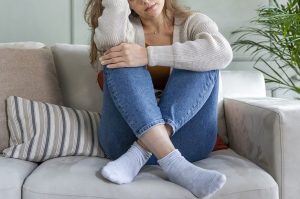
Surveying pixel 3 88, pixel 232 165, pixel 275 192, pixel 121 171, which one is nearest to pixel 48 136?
pixel 3 88

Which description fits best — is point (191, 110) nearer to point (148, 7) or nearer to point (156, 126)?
point (156, 126)

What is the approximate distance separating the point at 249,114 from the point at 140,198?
0.57m

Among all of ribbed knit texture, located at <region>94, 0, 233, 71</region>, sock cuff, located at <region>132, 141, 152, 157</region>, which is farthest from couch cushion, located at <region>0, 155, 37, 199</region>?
ribbed knit texture, located at <region>94, 0, 233, 71</region>

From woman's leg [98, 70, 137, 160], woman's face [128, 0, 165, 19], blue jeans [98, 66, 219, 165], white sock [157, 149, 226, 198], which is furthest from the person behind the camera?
woman's face [128, 0, 165, 19]

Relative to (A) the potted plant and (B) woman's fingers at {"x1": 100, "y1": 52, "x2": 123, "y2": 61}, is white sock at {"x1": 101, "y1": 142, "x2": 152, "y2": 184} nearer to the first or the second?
(B) woman's fingers at {"x1": 100, "y1": 52, "x2": 123, "y2": 61}

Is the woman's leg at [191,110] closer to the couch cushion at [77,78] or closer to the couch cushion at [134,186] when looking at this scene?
the couch cushion at [134,186]

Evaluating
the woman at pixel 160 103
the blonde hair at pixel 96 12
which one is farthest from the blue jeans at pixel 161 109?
the blonde hair at pixel 96 12

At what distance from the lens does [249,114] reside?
Answer: 153cm

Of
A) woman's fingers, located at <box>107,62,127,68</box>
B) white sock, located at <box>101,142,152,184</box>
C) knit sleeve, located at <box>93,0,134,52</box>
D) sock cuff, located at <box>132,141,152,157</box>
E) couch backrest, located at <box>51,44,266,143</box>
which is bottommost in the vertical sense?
white sock, located at <box>101,142,152,184</box>

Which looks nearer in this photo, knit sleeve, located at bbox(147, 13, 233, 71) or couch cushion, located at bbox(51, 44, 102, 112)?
knit sleeve, located at bbox(147, 13, 233, 71)

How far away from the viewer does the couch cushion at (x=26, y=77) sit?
5.32ft

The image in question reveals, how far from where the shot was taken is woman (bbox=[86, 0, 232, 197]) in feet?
4.08

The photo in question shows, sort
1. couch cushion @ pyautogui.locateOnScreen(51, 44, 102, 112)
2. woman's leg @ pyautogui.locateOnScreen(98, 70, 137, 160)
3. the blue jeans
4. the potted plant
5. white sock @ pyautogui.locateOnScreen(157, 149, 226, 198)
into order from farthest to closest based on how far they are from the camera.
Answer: the potted plant
couch cushion @ pyautogui.locateOnScreen(51, 44, 102, 112)
woman's leg @ pyautogui.locateOnScreen(98, 70, 137, 160)
the blue jeans
white sock @ pyautogui.locateOnScreen(157, 149, 226, 198)

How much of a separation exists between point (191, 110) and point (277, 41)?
1101mm
